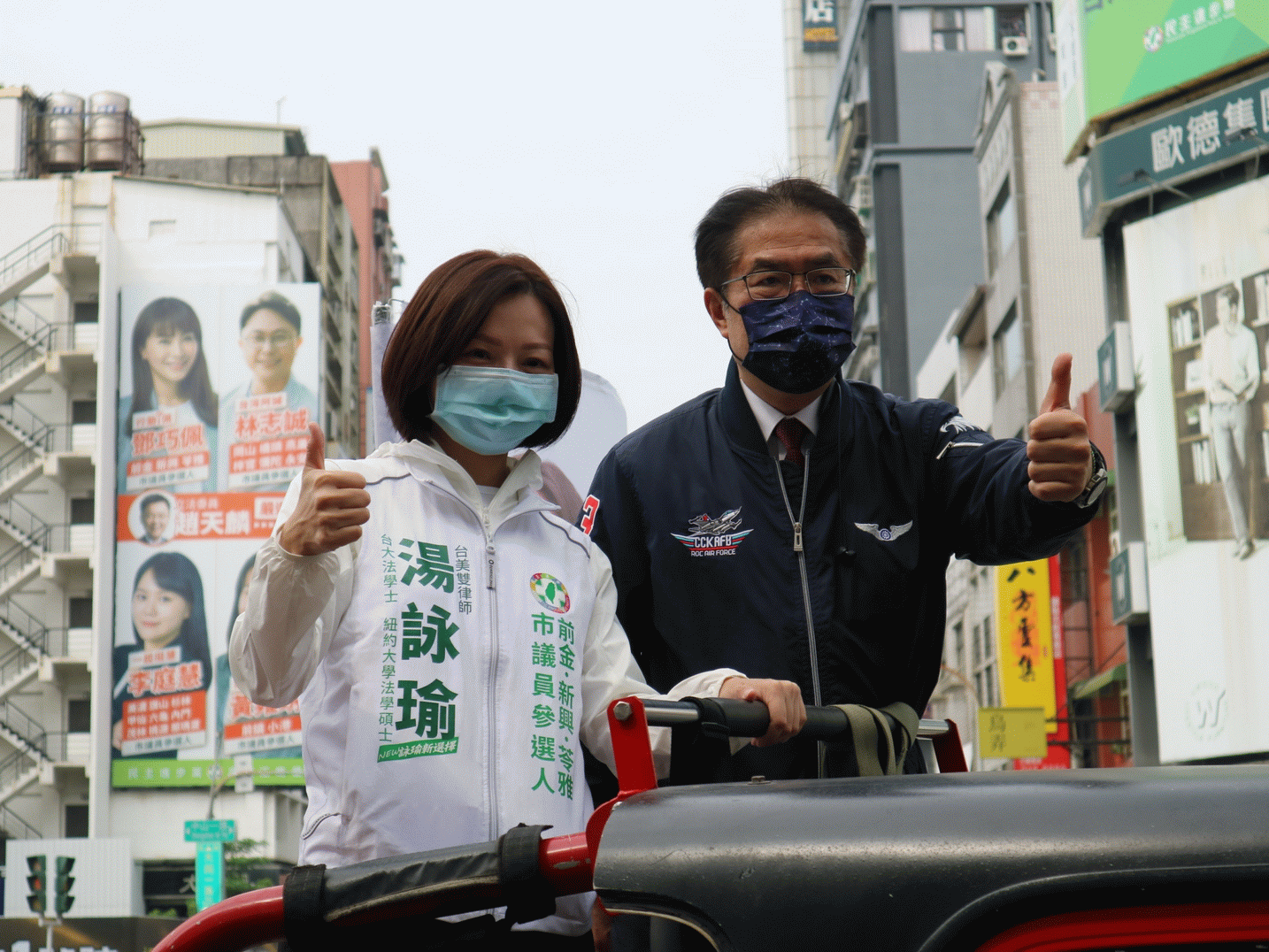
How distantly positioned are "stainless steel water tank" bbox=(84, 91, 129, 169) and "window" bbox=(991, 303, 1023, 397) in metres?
28.5

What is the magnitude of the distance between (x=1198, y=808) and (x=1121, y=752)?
93.0 ft

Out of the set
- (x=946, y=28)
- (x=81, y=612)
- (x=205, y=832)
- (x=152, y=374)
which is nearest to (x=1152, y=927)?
(x=205, y=832)

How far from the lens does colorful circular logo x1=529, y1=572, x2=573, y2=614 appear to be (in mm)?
2484

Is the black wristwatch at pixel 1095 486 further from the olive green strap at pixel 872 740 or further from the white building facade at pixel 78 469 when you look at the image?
the white building facade at pixel 78 469

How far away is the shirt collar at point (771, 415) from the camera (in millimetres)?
3166

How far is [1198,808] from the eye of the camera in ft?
4.40

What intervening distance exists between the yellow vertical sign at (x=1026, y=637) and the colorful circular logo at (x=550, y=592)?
26.1m

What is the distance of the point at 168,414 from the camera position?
43.0 meters

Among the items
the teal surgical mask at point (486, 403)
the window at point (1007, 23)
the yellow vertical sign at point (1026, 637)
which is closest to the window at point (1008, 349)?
the yellow vertical sign at point (1026, 637)

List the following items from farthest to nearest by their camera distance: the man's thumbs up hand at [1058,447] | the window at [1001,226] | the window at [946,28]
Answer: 1. the window at [946,28]
2. the window at [1001,226]
3. the man's thumbs up hand at [1058,447]

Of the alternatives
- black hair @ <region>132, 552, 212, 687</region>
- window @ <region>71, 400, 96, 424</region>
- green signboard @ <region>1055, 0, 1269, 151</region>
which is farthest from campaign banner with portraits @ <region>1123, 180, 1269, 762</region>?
window @ <region>71, 400, 96, 424</region>

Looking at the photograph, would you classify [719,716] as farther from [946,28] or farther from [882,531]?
[946,28]

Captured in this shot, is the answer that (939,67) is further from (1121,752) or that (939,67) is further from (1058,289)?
(1121,752)

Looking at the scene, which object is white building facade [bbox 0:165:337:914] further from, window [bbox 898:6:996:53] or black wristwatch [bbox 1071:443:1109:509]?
black wristwatch [bbox 1071:443:1109:509]
